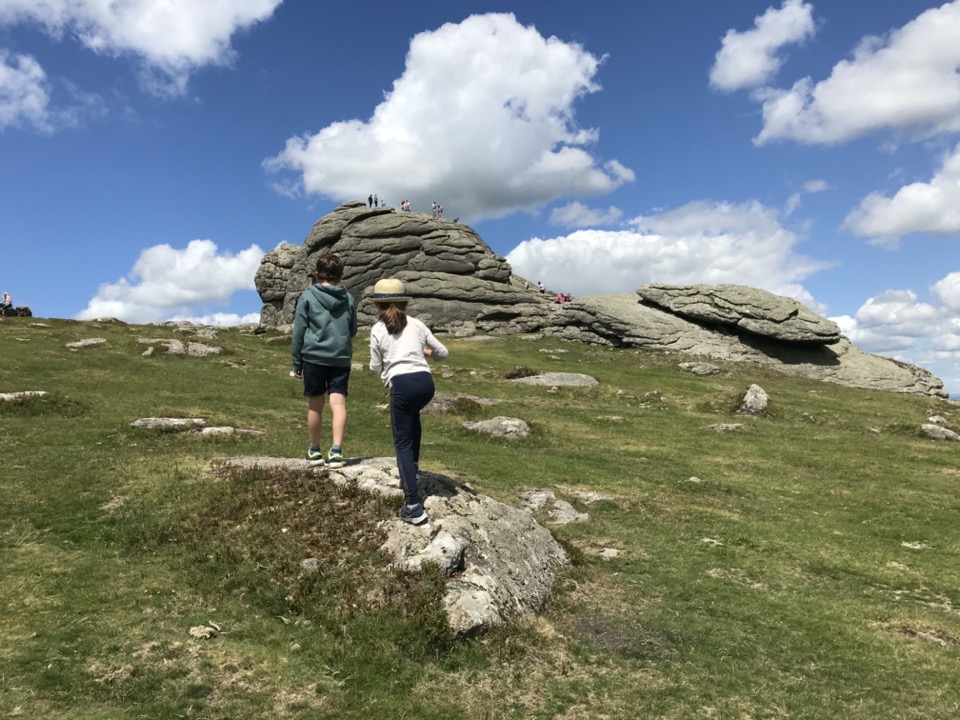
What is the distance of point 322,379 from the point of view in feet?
40.7

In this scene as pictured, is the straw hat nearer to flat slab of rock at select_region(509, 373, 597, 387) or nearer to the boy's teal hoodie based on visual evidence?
the boy's teal hoodie

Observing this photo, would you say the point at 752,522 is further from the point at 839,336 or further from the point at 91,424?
the point at 839,336

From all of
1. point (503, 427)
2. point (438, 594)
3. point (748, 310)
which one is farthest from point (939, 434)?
point (748, 310)

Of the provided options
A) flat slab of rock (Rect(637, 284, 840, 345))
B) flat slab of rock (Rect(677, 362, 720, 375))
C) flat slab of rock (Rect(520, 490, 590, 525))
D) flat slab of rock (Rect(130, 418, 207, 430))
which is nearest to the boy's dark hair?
flat slab of rock (Rect(520, 490, 590, 525))

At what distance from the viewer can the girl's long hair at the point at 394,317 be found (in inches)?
400

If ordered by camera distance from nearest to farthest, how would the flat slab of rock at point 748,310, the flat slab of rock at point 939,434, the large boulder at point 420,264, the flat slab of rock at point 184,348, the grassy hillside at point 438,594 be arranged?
the grassy hillside at point 438,594
the flat slab of rock at point 939,434
the flat slab of rock at point 184,348
the flat slab of rock at point 748,310
the large boulder at point 420,264

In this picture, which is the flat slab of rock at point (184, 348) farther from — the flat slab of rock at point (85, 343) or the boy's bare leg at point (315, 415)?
the boy's bare leg at point (315, 415)

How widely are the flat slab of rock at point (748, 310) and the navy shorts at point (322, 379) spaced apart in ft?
211

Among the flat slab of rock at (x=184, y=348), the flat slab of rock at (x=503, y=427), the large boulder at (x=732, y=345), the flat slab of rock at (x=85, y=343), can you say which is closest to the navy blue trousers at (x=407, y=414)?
the flat slab of rock at (x=503, y=427)

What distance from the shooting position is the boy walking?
1202cm

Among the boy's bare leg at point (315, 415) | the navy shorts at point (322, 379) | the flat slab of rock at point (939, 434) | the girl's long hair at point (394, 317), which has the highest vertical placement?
the girl's long hair at point (394, 317)

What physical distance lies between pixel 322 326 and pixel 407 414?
3050mm

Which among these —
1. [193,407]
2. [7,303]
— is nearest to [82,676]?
[193,407]

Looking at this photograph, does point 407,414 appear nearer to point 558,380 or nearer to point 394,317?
point 394,317
